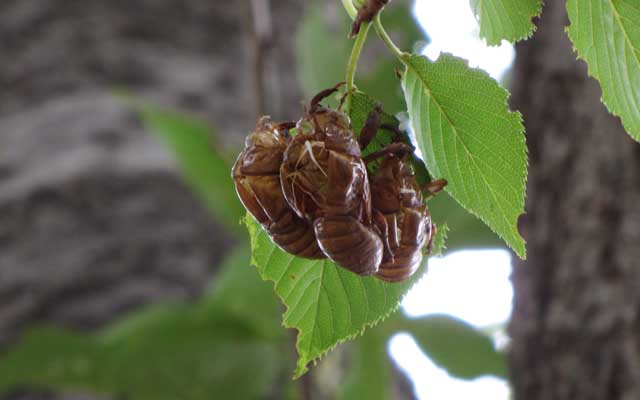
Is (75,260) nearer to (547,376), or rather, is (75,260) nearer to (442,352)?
(442,352)

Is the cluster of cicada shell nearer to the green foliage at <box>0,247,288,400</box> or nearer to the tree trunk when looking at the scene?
the tree trunk

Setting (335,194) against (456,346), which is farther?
(456,346)

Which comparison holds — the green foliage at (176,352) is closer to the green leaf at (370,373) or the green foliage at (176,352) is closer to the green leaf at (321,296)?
the green leaf at (370,373)

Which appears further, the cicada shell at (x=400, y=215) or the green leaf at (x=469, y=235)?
the green leaf at (x=469, y=235)

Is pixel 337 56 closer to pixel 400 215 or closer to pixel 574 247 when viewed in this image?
pixel 574 247

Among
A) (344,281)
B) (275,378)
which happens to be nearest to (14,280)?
(275,378)

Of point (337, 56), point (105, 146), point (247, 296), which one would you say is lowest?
point (247, 296)

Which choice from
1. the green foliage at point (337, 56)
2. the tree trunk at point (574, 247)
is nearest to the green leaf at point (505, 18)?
the green foliage at point (337, 56)

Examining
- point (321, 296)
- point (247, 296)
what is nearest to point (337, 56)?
point (247, 296)
